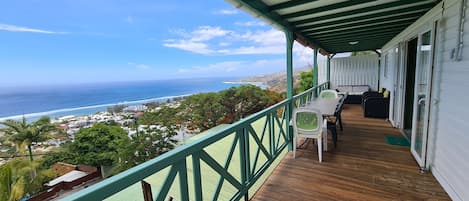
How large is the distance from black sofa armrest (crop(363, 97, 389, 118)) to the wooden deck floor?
2307mm

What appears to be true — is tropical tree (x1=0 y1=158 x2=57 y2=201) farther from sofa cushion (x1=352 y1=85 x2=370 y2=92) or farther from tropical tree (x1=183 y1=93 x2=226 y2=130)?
sofa cushion (x1=352 y1=85 x2=370 y2=92)

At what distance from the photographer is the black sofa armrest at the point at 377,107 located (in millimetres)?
5793

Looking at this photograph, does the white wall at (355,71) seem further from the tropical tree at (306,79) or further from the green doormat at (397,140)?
the green doormat at (397,140)

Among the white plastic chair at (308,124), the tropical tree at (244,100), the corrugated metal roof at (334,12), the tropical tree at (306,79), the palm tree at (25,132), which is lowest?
the palm tree at (25,132)

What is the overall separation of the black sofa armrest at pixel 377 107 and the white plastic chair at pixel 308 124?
3547 mm

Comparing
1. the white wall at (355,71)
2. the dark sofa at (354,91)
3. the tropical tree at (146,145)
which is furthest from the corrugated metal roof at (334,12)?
the tropical tree at (146,145)

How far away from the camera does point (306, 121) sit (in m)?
3.32

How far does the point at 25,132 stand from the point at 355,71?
1777cm

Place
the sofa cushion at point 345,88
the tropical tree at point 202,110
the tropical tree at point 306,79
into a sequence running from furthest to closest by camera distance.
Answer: the tropical tree at point 202,110 < the tropical tree at point 306,79 < the sofa cushion at point 345,88

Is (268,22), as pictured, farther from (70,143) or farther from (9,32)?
(9,32)

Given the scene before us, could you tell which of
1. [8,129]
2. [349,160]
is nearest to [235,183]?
[349,160]

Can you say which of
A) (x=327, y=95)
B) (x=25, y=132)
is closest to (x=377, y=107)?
(x=327, y=95)

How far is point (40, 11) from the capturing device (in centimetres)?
2564

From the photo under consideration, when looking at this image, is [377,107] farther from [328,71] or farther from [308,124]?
[328,71]
